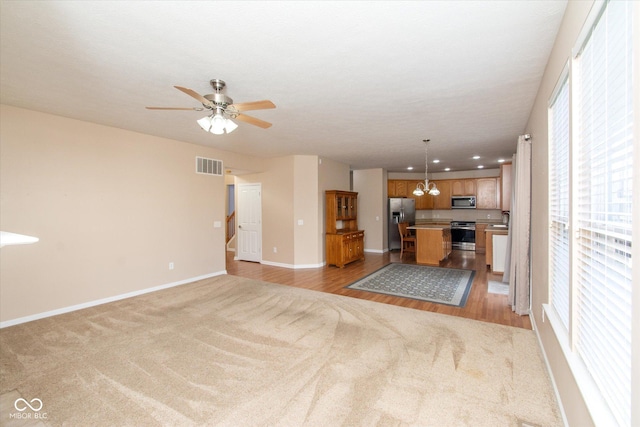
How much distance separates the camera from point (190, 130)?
14.5ft

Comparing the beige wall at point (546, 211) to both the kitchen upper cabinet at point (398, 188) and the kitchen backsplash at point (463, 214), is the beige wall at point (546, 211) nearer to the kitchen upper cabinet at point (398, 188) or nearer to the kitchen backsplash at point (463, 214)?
the kitchen upper cabinet at point (398, 188)

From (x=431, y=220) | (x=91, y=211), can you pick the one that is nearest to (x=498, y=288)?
(x=431, y=220)

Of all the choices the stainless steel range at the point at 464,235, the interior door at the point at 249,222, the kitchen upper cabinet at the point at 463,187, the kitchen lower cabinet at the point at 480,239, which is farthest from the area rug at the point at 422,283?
the kitchen upper cabinet at the point at 463,187

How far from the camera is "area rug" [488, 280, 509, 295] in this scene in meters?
4.52

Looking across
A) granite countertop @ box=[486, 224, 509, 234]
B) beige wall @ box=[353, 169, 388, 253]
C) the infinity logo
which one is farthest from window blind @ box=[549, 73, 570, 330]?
beige wall @ box=[353, 169, 388, 253]

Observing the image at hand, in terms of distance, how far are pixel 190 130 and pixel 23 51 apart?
7.25 ft

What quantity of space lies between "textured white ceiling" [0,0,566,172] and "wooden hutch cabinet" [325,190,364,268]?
280cm

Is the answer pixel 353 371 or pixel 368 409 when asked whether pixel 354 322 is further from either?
pixel 368 409

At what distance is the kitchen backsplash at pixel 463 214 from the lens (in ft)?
29.0

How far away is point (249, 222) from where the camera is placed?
7.29 m

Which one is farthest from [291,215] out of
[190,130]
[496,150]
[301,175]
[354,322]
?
[496,150]

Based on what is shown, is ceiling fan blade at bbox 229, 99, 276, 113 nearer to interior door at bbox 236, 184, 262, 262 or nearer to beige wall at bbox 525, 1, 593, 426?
beige wall at bbox 525, 1, 593, 426

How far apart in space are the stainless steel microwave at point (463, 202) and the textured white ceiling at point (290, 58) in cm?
516

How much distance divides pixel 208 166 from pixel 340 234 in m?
3.18
